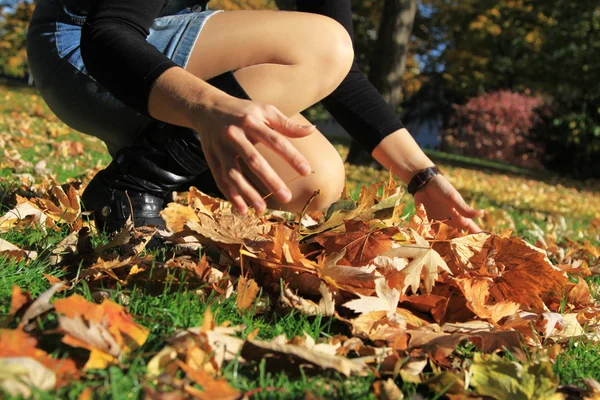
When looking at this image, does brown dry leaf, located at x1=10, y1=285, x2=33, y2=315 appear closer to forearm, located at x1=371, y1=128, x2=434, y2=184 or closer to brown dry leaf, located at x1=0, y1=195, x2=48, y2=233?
brown dry leaf, located at x1=0, y1=195, x2=48, y2=233

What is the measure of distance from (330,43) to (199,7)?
1.94ft

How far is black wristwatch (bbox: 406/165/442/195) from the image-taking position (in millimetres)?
2010

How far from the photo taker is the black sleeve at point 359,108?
2.21 metres

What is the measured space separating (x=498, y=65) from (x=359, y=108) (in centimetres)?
2088

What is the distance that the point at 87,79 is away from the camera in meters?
1.95

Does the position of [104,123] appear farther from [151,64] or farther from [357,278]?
[357,278]

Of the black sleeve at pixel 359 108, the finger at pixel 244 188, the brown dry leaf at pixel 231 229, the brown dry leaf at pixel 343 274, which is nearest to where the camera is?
the finger at pixel 244 188

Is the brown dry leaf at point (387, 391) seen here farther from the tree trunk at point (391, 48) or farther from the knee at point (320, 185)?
the tree trunk at point (391, 48)

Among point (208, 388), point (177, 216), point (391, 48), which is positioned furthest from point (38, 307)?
point (391, 48)

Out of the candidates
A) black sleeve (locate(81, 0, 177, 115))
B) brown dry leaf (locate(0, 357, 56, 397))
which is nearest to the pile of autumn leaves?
brown dry leaf (locate(0, 357, 56, 397))

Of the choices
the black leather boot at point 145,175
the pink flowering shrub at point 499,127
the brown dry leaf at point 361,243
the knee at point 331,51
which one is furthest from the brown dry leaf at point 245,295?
the pink flowering shrub at point 499,127

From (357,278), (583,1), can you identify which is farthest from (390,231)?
(583,1)

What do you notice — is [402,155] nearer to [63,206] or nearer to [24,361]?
[63,206]

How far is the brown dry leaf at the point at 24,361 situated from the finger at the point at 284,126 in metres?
0.54
